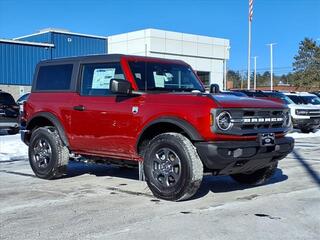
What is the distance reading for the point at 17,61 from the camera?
4166 centimetres

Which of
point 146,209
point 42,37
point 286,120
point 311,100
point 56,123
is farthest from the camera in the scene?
point 42,37

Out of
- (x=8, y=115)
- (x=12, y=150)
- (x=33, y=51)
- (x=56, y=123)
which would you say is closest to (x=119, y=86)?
(x=56, y=123)

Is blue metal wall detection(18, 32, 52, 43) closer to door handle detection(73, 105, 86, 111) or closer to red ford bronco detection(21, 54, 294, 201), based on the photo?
red ford bronco detection(21, 54, 294, 201)

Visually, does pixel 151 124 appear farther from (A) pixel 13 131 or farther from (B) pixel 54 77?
(A) pixel 13 131

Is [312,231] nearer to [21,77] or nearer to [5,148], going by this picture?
[5,148]

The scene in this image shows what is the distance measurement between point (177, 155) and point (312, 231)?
6.85 feet

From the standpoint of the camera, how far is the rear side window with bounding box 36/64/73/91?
866 cm

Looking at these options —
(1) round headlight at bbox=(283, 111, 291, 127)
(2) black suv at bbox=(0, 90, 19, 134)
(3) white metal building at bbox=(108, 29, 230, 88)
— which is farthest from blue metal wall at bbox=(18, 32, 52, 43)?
(1) round headlight at bbox=(283, 111, 291, 127)

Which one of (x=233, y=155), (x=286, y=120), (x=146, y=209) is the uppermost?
(x=286, y=120)

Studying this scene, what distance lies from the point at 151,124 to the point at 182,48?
128 ft

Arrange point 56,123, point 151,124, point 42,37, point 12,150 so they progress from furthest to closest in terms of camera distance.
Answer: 1. point 42,37
2. point 12,150
3. point 56,123
4. point 151,124

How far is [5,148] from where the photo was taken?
13969 millimetres

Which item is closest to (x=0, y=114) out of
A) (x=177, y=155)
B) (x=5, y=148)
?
(x=5, y=148)

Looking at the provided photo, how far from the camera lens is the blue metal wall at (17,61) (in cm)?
4066
